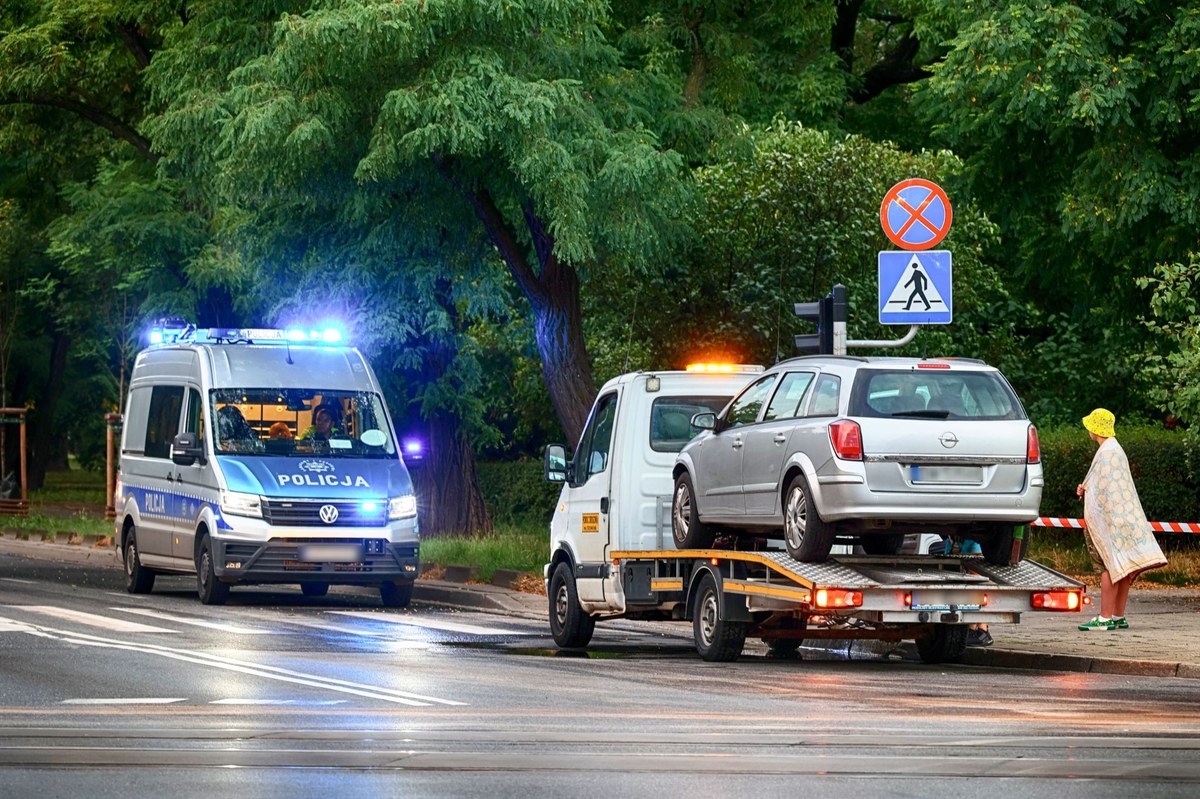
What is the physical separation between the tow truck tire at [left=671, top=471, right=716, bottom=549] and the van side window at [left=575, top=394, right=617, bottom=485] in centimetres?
80

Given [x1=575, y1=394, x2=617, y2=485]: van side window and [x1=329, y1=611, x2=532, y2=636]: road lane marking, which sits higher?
[x1=575, y1=394, x2=617, y2=485]: van side window

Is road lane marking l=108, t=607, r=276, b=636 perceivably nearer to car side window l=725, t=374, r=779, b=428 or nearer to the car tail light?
car side window l=725, t=374, r=779, b=428

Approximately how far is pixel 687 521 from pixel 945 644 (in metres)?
2.05

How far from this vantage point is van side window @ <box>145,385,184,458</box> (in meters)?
22.2

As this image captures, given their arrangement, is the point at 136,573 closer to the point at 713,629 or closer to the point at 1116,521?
Result: the point at 713,629

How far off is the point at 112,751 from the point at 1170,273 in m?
12.9

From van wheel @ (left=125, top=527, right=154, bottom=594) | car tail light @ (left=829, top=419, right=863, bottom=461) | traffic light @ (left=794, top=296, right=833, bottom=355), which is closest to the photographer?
car tail light @ (left=829, top=419, right=863, bottom=461)

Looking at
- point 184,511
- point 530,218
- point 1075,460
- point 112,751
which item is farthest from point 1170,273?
point 112,751

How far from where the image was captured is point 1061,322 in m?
34.6

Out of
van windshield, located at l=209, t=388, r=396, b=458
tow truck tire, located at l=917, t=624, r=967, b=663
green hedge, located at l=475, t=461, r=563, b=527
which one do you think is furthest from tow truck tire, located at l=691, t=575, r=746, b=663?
green hedge, located at l=475, t=461, r=563, b=527

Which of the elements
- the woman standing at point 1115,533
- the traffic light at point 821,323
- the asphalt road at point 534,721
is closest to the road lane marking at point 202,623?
the asphalt road at point 534,721

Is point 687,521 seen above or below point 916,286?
below

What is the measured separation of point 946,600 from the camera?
1386 centimetres

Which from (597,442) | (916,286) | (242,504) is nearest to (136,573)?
(242,504)
